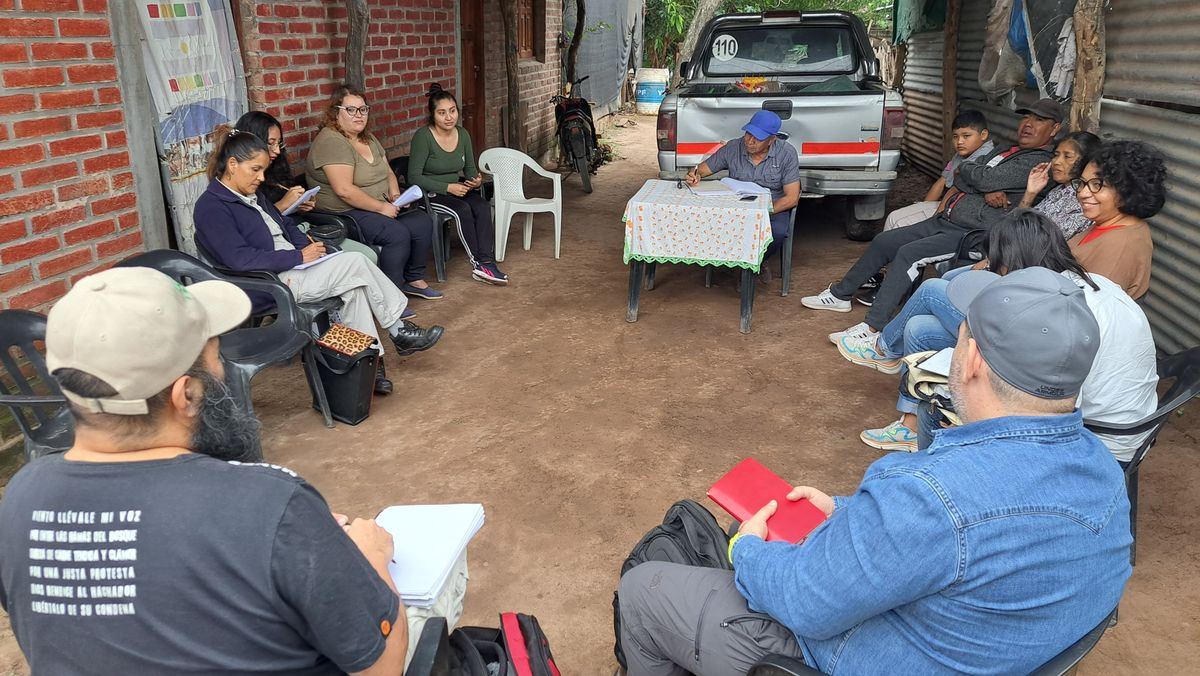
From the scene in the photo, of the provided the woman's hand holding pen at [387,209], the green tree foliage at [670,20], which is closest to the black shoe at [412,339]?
the woman's hand holding pen at [387,209]

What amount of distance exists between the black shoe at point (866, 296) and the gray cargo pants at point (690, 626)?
3879 millimetres

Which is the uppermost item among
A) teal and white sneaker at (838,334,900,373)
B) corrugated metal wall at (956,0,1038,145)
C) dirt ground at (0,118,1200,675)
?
corrugated metal wall at (956,0,1038,145)

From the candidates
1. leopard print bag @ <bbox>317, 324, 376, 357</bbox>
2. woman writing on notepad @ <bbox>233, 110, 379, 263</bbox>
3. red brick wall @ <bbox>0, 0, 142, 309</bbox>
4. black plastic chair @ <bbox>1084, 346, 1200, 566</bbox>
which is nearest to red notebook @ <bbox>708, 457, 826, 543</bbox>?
black plastic chair @ <bbox>1084, 346, 1200, 566</bbox>

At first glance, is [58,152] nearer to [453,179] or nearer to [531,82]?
[453,179]

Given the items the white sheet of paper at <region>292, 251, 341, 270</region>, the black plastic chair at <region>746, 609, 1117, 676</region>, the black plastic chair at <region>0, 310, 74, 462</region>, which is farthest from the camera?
the white sheet of paper at <region>292, 251, 341, 270</region>

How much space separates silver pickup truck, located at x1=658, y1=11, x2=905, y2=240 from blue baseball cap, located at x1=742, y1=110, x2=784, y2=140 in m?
0.59

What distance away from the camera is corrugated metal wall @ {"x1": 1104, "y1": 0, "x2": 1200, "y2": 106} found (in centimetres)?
421

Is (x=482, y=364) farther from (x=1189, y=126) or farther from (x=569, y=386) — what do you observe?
(x=1189, y=126)

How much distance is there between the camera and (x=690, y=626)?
5.67ft

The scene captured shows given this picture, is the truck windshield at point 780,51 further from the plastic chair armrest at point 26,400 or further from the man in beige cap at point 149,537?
the man in beige cap at point 149,537

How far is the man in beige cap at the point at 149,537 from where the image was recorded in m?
1.14

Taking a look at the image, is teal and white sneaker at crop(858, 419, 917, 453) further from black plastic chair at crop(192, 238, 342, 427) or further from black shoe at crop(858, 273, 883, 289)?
black plastic chair at crop(192, 238, 342, 427)

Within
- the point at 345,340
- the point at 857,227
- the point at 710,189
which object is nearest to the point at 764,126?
the point at 710,189

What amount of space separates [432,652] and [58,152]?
2.88m
